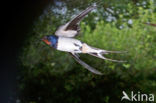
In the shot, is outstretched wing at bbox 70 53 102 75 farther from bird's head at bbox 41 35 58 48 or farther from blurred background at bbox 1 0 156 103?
bird's head at bbox 41 35 58 48

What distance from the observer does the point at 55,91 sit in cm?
193

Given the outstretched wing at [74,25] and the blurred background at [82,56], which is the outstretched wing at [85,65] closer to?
the blurred background at [82,56]

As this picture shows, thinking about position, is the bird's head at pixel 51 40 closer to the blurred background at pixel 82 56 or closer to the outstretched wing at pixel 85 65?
the blurred background at pixel 82 56

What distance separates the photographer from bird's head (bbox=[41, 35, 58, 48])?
1890mm

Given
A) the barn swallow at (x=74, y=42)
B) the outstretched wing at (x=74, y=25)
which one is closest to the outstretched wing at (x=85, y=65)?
the barn swallow at (x=74, y=42)

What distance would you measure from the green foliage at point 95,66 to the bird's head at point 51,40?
1.1 inches

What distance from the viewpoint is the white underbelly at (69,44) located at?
73.6 inches

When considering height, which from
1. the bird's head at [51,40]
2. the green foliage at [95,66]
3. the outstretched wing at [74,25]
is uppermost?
the outstretched wing at [74,25]

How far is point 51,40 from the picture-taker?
1.90 metres

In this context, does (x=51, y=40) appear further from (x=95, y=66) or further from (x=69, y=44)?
(x=95, y=66)

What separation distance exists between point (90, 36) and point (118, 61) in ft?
0.80

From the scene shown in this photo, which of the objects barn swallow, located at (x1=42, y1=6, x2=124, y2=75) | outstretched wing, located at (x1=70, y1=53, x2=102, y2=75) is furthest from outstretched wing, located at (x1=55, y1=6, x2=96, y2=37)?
outstretched wing, located at (x1=70, y1=53, x2=102, y2=75)

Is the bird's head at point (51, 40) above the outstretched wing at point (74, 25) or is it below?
below

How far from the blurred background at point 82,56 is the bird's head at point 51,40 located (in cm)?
3
